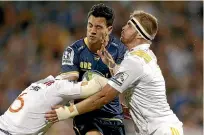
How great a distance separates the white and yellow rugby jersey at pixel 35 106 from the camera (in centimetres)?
Answer: 485

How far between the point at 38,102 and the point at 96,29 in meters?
1.08

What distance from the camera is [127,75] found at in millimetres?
4902

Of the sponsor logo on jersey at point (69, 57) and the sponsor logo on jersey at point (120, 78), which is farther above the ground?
the sponsor logo on jersey at point (69, 57)

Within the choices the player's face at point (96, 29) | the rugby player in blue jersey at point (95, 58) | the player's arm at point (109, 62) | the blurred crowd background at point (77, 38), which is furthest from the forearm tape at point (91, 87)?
the blurred crowd background at point (77, 38)

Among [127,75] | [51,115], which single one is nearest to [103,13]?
[127,75]

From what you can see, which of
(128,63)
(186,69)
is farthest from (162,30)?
(128,63)

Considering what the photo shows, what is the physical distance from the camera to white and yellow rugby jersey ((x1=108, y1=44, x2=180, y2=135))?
491cm

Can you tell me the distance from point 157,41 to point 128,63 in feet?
17.2

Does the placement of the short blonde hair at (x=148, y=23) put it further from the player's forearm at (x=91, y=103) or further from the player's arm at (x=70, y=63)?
the player's arm at (x=70, y=63)

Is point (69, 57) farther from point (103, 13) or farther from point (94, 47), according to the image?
point (103, 13)

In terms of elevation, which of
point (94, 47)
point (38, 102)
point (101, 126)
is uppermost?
point (94, 47)

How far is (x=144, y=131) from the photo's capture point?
5098mm

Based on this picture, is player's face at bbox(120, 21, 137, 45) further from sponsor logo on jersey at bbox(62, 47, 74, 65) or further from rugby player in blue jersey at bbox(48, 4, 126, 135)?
sponsor logo on jersey at bbox(62, 47, 74, 65)

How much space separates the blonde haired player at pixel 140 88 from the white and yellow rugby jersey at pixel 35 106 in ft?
0.31
